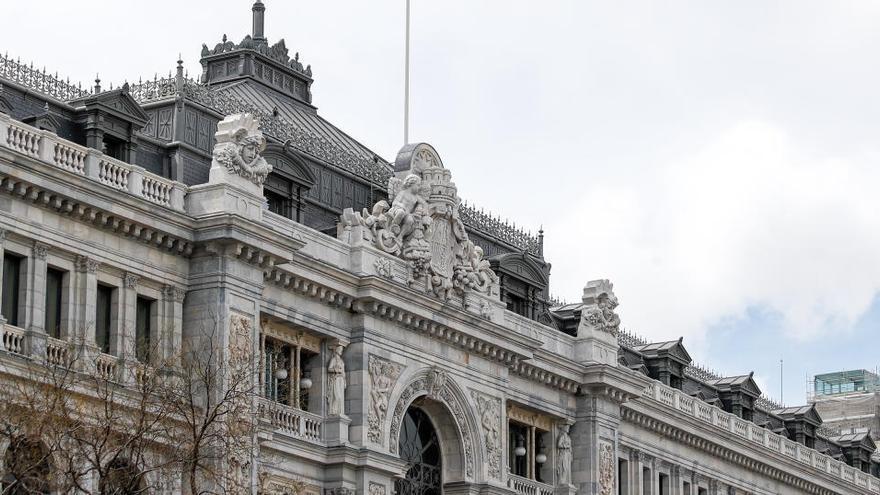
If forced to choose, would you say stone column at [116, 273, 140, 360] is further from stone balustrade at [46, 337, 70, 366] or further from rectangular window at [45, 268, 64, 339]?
stone balustrade at [46, 337, 70, 366]

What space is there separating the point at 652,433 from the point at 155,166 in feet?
105

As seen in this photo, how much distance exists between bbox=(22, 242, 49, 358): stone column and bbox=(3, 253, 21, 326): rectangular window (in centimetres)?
32

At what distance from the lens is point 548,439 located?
82.6m

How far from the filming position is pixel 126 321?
61750mm

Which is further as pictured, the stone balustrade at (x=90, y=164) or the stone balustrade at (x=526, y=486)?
the stone balustrade at (x=526, y=486)

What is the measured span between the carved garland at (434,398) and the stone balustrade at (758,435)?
15.0 metres

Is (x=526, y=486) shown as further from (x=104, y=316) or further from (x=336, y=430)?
(x=104, y=316)

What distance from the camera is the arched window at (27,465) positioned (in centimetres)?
4778

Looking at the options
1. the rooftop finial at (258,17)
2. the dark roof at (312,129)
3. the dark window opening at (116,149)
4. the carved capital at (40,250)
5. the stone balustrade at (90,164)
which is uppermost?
the rooftop finial at (258,17)

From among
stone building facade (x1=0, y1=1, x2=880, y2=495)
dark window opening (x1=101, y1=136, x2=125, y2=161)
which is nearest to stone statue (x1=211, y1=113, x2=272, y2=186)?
stone building facade (x1=0, y1=1, x2=880, y2=495)

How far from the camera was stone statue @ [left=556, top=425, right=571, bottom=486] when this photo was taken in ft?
269

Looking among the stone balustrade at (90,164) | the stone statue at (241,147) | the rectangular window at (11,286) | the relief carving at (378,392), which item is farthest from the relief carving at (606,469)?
the rectangular window at (11,286)

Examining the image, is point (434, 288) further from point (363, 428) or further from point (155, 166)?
point (155, 166)

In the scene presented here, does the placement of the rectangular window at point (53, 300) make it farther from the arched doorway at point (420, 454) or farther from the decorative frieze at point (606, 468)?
the decorative frieze at point (606, 468)
